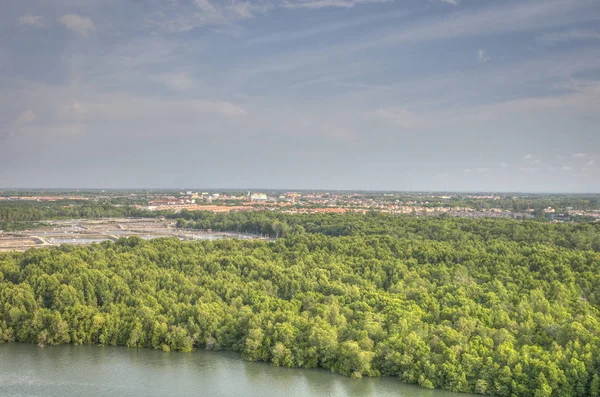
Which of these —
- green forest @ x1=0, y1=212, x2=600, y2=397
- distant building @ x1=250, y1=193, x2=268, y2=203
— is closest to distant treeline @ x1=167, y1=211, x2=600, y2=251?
A: green forest @ x1=0, y1=212, x2=600, y2=397

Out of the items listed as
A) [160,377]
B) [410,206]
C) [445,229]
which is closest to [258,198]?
[410,206]

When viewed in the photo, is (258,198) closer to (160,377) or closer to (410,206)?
(410,206)

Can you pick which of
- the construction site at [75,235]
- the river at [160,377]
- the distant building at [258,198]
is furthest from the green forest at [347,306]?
the distant building at [258,198]

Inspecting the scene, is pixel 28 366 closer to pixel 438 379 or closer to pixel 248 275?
pixel 248 275

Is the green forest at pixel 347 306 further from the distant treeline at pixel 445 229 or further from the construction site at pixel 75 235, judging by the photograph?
the construction site at pixel 75 235

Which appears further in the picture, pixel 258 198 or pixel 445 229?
pixel 258 198

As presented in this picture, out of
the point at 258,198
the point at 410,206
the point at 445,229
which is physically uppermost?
the point at 258,198
